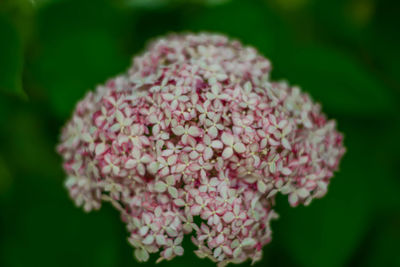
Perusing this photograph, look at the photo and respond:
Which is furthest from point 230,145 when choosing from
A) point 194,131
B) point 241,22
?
point 241,22

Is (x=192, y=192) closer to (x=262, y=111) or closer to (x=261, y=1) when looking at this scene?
(x=262, y=111)

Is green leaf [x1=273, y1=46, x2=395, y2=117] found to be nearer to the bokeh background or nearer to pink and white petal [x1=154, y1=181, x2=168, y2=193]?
the bokeh background

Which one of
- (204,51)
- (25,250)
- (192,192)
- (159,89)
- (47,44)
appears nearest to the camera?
(192,192)

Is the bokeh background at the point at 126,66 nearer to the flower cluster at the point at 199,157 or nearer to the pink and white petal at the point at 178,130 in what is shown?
the flower cluster at the point at 199,157

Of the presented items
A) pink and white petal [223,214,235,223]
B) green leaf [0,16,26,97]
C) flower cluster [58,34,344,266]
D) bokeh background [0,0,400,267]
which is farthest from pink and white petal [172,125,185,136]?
bokeh background [0,0,400,267]

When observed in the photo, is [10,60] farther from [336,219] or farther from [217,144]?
[336,219]

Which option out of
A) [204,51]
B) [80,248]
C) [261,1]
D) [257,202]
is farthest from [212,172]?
[261,1]
